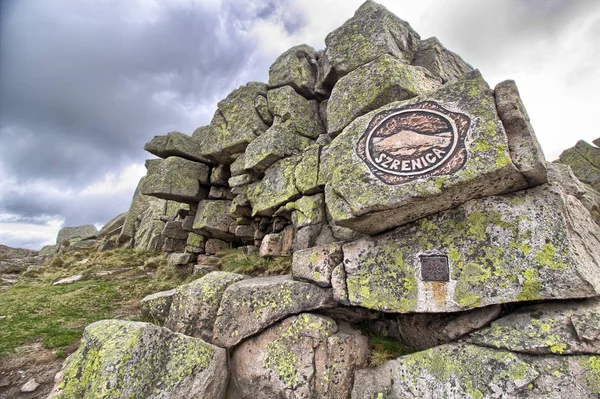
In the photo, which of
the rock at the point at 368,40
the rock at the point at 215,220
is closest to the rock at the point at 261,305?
the rock at the point at 215,220

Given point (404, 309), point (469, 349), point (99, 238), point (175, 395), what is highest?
point (99, 238)

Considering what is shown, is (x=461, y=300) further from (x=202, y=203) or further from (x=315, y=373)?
(x=202, y=203)

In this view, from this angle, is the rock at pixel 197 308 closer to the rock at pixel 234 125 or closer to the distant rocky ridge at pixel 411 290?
the distant rocky ridge at pixel 411 290

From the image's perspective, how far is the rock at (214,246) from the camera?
1440 cm

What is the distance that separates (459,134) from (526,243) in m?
2.48

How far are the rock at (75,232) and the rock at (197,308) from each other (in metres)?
36.3

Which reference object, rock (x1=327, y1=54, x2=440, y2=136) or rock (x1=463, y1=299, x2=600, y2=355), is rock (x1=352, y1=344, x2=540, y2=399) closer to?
rock (x1=463, y1=299, x2=600, y2=355)

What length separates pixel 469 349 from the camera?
520 centimetres

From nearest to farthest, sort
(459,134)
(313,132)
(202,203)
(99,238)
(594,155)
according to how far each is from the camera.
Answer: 1. (459,134)
2. (313,132)
3. (594,155)
4. (202,203)
5. (99,238)

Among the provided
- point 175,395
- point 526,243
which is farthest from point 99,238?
point 526,243

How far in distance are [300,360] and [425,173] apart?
487 cm

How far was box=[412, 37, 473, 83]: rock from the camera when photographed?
1065 cm

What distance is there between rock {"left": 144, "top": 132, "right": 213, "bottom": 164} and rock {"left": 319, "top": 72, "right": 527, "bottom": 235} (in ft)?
34.7

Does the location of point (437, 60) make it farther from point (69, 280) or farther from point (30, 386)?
point (69, 280)
